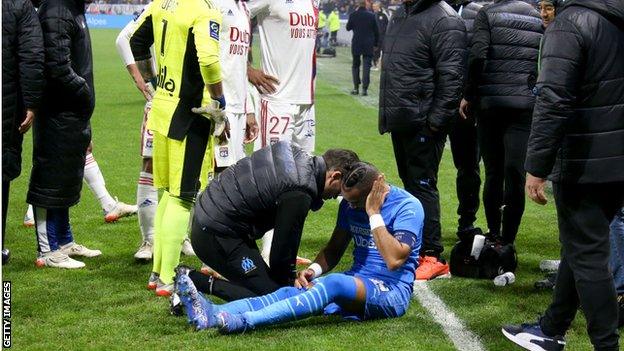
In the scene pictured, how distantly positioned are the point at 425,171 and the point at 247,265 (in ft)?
6.06

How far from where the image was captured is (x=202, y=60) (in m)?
6.32

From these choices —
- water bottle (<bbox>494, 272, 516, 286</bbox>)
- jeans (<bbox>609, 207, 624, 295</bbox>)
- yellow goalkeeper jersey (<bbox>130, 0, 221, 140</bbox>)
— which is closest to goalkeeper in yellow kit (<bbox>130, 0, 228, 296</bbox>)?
yellow goalkeeper jersey (<bbox>130, 0, 221, 140</bbox>)

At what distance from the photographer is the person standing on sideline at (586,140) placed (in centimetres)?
479

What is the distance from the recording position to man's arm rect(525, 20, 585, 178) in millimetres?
4773

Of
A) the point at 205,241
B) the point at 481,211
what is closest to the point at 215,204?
the point at 205,241

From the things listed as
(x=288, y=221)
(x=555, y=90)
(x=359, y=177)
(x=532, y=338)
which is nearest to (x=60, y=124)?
(x=288, y=221)

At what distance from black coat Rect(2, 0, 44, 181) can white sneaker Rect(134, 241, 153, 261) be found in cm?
133

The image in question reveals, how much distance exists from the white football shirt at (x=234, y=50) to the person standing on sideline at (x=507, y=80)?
171cm

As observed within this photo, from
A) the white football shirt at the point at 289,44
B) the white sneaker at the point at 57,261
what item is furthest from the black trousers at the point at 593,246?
the white sneaker at the point at 57,261

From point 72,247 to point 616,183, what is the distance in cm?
439

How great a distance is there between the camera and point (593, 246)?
495cm

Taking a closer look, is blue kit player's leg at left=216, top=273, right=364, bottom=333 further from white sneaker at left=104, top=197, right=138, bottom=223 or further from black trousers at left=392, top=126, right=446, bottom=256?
white sneaker at left=104, top=197, right=138, bottom=223

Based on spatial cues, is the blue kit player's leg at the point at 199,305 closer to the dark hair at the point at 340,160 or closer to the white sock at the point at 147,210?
the dark hair at the point at 340,160

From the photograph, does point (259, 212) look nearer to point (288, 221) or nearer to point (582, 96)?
point (288, 221)
